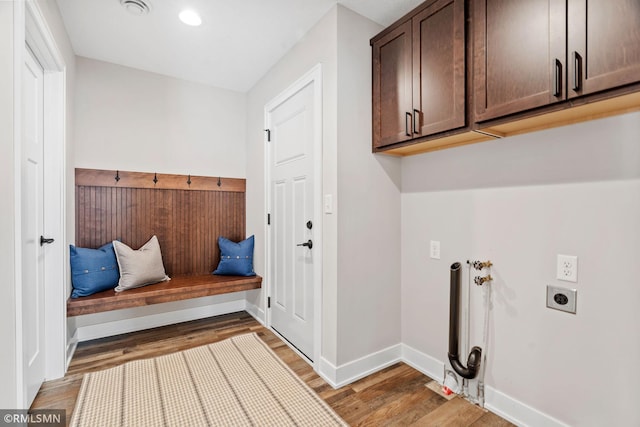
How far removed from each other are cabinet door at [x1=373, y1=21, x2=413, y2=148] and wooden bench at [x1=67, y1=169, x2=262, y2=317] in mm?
1937

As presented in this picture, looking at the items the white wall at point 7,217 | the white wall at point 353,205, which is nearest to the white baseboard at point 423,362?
the white wall at point 353,205

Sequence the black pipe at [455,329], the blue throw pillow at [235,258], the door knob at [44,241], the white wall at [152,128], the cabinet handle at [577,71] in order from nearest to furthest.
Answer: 1. the cabinet handle at [577,71]
2. the black pipe at [455,329]
3. the door knob at [44,241]
4. the white wall at [152,128]
5. the blue throw pillow at [235,258]

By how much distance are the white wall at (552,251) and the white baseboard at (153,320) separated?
2.27 metres

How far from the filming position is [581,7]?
1.19 m

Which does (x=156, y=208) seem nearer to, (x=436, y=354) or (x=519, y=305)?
(x=436, y=354)

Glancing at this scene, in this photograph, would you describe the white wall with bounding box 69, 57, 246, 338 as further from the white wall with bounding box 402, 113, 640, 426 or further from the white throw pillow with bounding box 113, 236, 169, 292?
the white wall with bounding box 402, 113, 640, 426

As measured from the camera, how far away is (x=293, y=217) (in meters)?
2.58

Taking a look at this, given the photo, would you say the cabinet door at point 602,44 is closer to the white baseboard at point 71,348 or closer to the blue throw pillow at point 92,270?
the blue throw pillow at point 92,270

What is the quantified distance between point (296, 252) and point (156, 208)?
5.26ft

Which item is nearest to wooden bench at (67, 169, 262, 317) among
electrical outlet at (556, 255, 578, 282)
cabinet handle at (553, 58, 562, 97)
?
electrical outlet at (556, 255, 578, 282)

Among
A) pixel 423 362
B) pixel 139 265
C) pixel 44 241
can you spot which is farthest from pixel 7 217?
pixel 423 362

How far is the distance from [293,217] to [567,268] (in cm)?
184

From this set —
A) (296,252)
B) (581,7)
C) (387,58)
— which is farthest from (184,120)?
(581,7)

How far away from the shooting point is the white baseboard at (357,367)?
2010 millimetres
